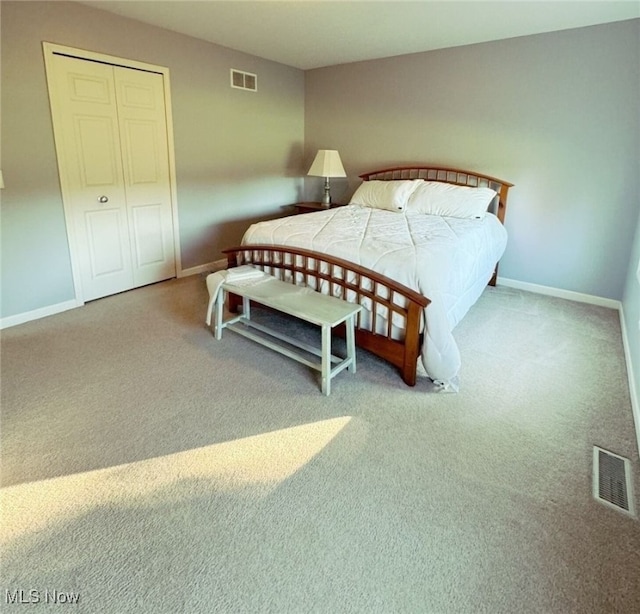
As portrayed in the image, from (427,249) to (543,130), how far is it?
215cm

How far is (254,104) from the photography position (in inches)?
190

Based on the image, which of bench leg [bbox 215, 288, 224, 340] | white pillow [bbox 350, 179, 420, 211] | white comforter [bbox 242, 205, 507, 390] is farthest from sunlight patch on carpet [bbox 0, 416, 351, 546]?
white pillow [bbox 350, 179, 420, 211]

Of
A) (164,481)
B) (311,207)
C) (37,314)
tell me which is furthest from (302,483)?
(311,207)

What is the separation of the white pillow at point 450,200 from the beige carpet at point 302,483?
4.85 ft

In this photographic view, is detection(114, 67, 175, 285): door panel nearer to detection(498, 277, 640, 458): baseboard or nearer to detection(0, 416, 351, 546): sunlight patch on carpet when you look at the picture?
detection(0, 416, 351, 546): sunlight patch on carpet

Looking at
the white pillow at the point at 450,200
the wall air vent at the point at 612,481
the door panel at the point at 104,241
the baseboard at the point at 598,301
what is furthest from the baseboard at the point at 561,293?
the door panel at the point at 104,241

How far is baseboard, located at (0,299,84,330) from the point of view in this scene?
3.23m

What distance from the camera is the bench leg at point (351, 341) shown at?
8.43 ft

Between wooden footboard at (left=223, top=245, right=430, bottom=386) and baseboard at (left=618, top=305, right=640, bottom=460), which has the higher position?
wooden footboard at (left=223, top=245, right=430, bottom=386)

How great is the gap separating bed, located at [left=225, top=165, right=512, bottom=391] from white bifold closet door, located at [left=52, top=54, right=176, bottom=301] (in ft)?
4.05

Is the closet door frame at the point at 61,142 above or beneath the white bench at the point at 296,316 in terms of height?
above

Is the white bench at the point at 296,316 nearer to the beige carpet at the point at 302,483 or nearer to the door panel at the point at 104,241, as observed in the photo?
the beige carpet at the point at 302,483

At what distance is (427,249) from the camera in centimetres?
272

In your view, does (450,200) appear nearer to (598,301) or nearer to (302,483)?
(598,301)
